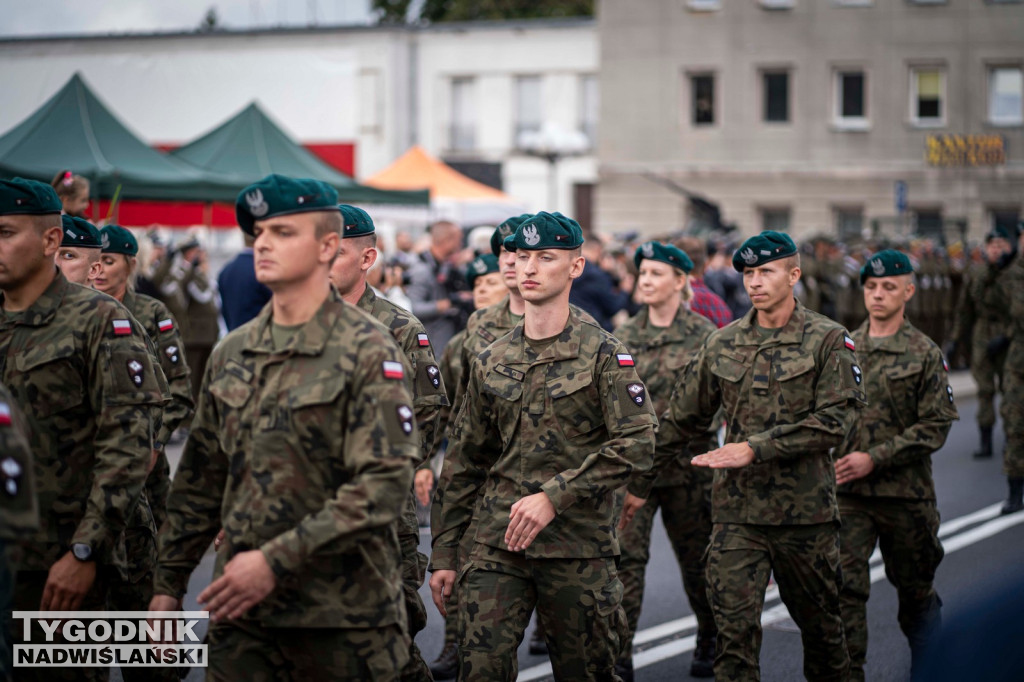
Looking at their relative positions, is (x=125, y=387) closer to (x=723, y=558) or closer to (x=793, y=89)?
(x=723, y=558)

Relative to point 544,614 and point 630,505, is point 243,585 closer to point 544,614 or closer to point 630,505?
point 544,614

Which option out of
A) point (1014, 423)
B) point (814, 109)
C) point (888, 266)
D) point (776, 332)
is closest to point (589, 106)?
point (814, 109)

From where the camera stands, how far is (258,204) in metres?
4.11

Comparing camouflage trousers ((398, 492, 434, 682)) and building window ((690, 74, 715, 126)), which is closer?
camouflage trousers ((398, 492, 434, 682))

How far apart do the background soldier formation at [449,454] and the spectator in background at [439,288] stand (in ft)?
13.1

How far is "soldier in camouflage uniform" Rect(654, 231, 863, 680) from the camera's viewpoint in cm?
602

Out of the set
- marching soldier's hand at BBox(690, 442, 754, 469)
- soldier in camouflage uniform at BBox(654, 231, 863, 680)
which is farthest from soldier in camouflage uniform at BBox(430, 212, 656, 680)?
soldier in camouflage uniform at BBox(654, 231, 863, 680)

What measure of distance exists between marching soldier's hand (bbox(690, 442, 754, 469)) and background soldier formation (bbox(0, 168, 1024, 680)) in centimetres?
2

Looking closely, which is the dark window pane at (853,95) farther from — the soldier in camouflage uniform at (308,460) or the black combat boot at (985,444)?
the soldier in camouflage uniform at (308,460)

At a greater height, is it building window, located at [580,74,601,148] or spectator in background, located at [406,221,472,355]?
building window, located at [580,74,601,148]

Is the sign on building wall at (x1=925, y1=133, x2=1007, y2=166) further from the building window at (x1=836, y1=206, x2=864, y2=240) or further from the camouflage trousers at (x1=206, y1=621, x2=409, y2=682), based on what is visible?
the camouflage trousers at (x1=206, y1=621, x2=409, y2=682)

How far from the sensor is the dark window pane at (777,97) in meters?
41.3

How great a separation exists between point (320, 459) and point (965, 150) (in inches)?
1571

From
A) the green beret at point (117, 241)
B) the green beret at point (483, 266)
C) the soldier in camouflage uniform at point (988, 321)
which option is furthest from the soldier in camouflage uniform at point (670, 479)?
the soldier in camouflage uniform at point (988, 321)
